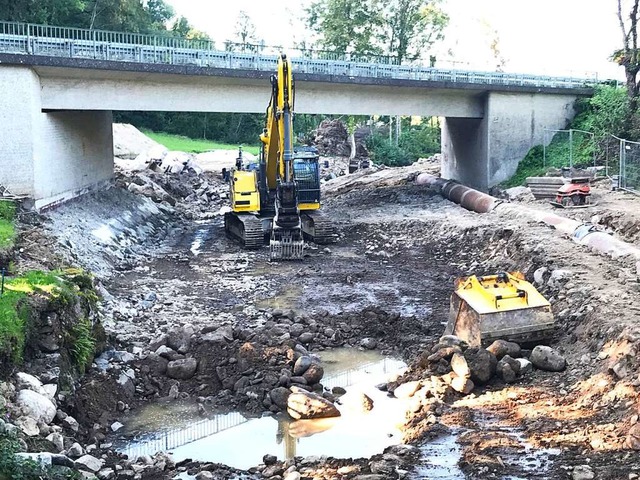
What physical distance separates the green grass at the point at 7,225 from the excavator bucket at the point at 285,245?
24.2 ft

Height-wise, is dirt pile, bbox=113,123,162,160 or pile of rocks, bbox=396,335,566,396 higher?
dirt pile, bbox=113,123,162,160

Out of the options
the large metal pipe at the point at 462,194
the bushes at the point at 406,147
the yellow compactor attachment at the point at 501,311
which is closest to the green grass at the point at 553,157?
the large metal pipe at the point at 462,194

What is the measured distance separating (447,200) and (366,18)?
28881 mm

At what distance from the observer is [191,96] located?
27.6 metres

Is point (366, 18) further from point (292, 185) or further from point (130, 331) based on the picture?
point (130, 331)

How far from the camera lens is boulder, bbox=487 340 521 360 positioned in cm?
1241

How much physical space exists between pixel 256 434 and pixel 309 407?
0.91m

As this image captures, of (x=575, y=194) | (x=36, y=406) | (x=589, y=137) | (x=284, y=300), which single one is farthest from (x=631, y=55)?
(x=36, y=406)

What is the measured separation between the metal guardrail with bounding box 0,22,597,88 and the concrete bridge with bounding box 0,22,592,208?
42 millimetres

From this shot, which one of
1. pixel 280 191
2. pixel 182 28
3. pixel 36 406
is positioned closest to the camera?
pixel 36 406

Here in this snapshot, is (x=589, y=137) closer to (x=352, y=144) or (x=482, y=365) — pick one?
(x=482, y=365)

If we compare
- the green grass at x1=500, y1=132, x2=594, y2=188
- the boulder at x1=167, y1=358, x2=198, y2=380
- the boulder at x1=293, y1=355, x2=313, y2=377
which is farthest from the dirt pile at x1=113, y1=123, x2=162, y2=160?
the boulder at x1=293, y1=355, x2=313, y2=377

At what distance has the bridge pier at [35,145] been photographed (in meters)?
22.4

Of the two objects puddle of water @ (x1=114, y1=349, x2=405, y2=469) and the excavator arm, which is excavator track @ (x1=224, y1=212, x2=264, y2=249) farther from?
puddle of water @ (x1=114, y1=349, x2=405, y2=469)
